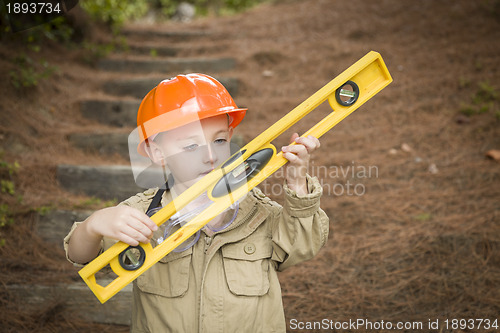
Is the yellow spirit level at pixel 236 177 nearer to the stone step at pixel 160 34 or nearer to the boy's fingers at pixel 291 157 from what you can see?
the boy's fingers at pixel 291 157

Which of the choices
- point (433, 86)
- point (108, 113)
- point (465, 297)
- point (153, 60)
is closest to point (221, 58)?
point (153, 60)

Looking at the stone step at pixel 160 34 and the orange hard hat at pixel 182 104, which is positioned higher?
the orange hard hat at pixel 182 104

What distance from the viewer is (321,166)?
142 inches

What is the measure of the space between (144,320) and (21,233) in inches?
62.4

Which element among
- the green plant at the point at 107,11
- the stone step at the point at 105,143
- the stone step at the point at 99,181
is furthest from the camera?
the green plant at the point at 107,11

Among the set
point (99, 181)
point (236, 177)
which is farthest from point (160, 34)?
point (236, 177)

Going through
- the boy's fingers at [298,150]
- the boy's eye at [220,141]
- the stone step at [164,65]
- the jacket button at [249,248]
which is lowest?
the stone step at [164,65]

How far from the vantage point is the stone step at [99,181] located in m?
3.24

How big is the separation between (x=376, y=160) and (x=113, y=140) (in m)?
2.29

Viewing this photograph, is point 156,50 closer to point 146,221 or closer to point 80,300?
point 80,300

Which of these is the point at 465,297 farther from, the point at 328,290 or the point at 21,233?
the point at 21,233

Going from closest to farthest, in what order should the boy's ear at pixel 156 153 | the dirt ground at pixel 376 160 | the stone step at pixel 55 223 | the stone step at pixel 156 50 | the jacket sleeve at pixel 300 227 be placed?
the jacket sleeve at pixel 300 227
the boy's ear at pixel 156 153
the dirt ground at pixel 376 160
the stone step at pixel 55 223
the stone step at pixel 156 50

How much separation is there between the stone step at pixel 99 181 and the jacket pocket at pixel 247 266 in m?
1.85

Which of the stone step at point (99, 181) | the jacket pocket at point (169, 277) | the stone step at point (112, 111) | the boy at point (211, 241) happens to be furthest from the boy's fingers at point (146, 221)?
Result: the stone step at point (112, 111)
